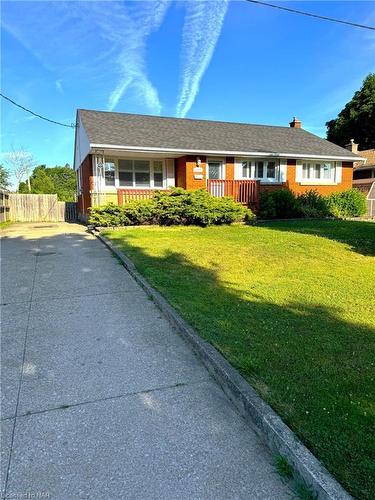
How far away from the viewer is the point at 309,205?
17484mm

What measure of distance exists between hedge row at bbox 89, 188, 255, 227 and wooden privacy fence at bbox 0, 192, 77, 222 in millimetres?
10970

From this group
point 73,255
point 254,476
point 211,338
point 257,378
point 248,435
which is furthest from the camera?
point 73,255

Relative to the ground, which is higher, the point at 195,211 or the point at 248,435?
the point at 195,211

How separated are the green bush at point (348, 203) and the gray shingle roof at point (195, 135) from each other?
9.45ft

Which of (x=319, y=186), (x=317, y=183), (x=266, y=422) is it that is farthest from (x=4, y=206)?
(x=266, y=422)

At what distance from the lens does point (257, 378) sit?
3057 millimetres

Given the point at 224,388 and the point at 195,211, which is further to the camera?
the point at 195,211

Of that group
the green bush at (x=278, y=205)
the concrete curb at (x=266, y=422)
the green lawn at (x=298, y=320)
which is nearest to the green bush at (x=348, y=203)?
the green bush at (x=278, y=205)

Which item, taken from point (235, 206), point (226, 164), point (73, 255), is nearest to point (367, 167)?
point (226, 164)

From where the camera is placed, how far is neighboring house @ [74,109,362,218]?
639 inches

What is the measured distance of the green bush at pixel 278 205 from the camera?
16344mm

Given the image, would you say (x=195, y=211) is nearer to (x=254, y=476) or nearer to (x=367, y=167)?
(x=254, y=476)

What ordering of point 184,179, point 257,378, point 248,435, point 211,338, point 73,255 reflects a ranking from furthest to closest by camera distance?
point 184,179, point 73,255, point 211,338, point 257,378, point 248,435

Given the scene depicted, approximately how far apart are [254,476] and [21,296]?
15.5ft
